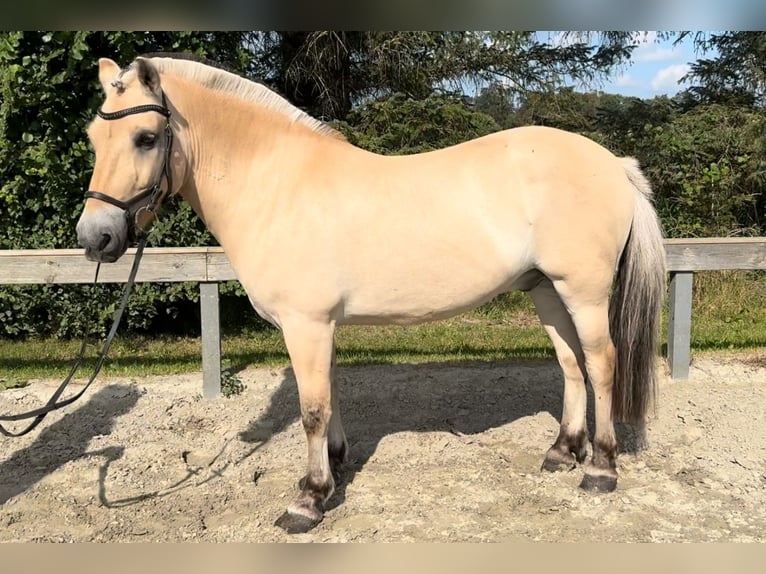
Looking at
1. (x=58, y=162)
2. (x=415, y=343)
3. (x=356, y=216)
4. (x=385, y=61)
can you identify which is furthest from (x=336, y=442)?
(x=385, y=61)

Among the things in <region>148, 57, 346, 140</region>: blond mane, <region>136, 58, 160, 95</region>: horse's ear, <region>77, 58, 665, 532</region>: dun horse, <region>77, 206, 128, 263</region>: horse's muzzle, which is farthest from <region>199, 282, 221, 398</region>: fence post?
<region>136, 58, 160, 95</region>: horse's ear

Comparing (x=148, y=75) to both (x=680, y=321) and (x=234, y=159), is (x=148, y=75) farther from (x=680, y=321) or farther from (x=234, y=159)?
(x=680, y=321)

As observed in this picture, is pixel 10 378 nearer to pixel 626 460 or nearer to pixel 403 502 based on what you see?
pixel 403 502

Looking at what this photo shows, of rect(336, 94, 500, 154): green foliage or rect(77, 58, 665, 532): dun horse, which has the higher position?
rect(336, 94, 500, 154): green foliage

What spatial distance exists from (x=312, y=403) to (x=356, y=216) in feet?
3.10

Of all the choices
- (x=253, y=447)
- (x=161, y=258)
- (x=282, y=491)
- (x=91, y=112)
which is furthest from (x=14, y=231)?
(x=282, y=491)

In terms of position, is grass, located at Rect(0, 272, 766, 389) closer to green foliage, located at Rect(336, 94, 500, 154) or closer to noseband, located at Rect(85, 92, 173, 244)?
green foliage, located at Rect(336, 94, 500, 154)

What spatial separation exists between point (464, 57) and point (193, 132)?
5.82 metres

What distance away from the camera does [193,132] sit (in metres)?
2.76

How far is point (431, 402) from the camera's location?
4.45m

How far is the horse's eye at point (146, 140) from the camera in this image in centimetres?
249

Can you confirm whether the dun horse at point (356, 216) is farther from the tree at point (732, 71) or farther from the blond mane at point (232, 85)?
the tree at point (732, 71)

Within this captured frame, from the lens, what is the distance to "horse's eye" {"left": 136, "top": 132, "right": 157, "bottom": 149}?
2494mm

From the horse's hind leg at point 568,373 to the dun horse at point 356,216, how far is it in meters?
0.30
